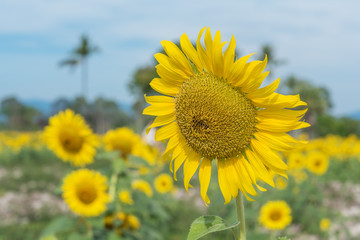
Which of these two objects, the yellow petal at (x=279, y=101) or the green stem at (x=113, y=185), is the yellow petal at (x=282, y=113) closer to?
the yellow petal at (x=279, y=101)

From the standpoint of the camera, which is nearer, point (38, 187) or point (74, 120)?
point (74, 120)

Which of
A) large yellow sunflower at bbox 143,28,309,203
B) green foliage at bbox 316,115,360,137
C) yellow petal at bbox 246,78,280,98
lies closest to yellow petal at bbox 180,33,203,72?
large yellow sunflower at bbox 143,28,309,203

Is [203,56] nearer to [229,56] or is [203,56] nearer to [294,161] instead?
[229,56]

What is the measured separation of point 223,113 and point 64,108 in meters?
52.1

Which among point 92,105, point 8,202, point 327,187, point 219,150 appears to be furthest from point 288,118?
point 92,105

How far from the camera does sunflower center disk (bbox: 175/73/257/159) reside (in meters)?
1.24

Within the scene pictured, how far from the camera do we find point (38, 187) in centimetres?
888

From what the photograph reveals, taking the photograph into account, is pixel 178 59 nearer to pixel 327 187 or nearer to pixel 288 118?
pixel 288 118

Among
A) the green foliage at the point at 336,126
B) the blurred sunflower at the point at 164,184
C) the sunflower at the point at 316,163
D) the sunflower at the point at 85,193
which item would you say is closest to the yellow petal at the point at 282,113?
the sunflower at the point at 85,193

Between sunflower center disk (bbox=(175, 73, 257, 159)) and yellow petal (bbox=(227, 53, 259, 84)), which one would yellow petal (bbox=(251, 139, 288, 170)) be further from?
yellow petal (bbox=(227, 53, 259, 84))

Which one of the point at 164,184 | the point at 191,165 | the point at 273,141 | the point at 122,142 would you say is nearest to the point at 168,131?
the point at 191,165

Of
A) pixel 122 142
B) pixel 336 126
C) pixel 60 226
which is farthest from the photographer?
pixel 336 126

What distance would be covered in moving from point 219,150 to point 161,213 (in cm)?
303

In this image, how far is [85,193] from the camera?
3145mm
